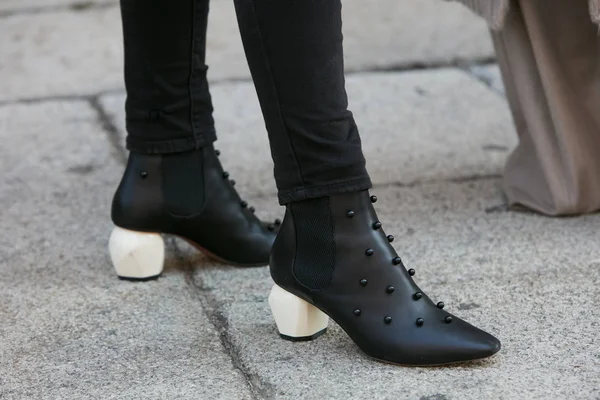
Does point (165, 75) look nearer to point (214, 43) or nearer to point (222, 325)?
point (222, 325)

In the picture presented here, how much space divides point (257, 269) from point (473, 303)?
408 millimetres

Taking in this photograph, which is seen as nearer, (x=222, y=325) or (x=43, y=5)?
(x=222, y=325)

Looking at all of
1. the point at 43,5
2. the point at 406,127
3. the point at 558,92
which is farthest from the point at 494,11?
the point at 43,5

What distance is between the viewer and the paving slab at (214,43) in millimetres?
3148

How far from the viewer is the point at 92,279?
5.99 feet

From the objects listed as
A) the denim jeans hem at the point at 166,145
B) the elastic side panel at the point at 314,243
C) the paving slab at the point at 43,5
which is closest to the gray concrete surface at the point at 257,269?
the elastic side panel at the point at 314,243

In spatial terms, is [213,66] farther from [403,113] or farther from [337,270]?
[337,270]

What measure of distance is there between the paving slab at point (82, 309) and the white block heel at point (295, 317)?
0.10 m

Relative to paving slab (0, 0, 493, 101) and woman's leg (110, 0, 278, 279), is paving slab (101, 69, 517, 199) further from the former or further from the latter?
woman's leg (110, 0, 278, 279)

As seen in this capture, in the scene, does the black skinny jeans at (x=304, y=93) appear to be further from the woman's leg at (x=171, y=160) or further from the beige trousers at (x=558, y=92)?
the beige trousers at (x=558, y=92)

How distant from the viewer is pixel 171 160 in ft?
5.78

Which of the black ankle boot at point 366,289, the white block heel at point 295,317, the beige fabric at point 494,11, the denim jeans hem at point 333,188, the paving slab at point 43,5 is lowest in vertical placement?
the paving slab at point 43,5

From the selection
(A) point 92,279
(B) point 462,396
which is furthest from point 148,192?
(B) point 462,396

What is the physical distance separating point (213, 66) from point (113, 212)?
1.55 m
